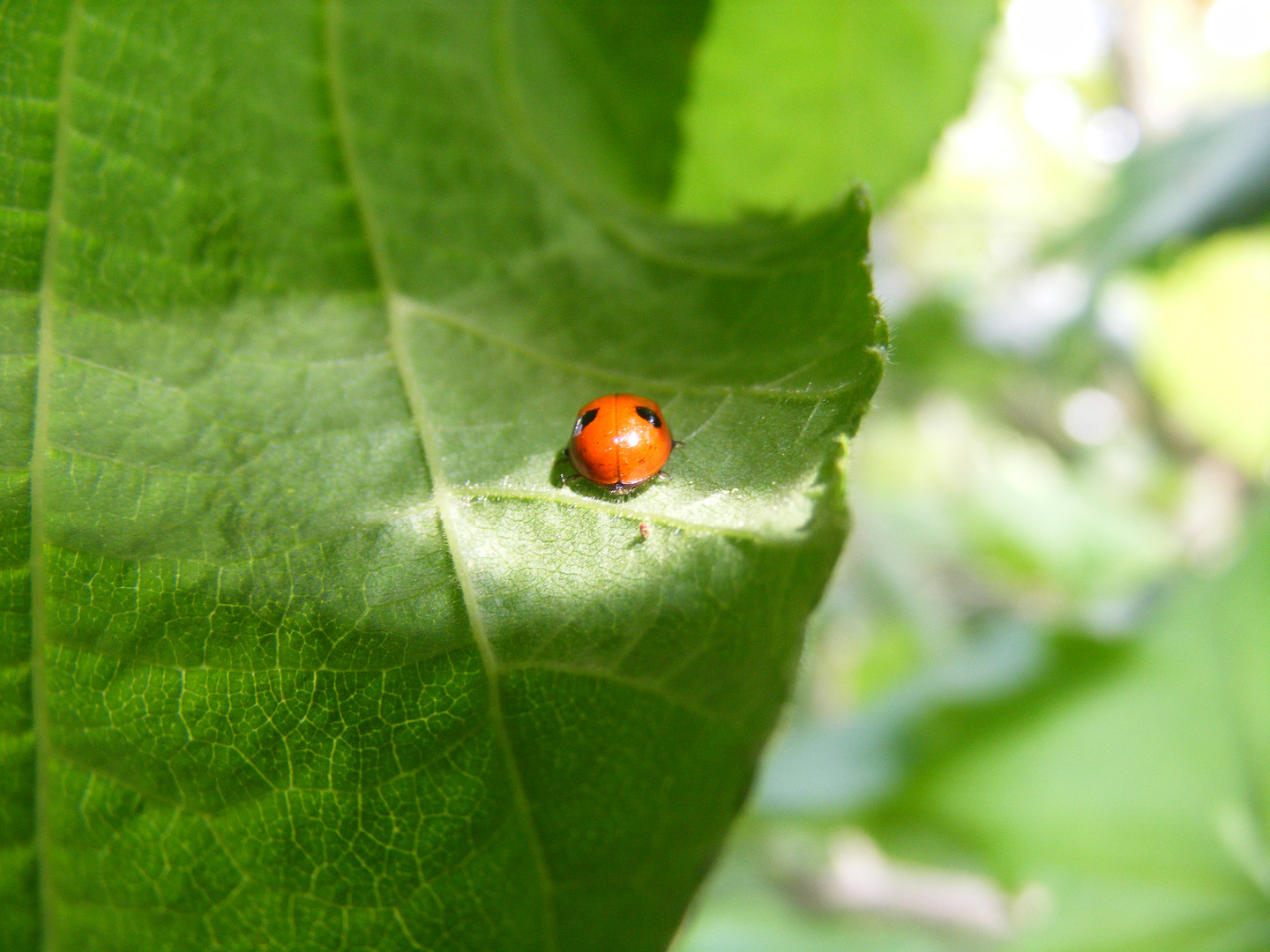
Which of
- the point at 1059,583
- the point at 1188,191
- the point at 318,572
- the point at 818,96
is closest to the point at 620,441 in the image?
the point at 318,572

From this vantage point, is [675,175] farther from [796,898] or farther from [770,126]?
[796,898]

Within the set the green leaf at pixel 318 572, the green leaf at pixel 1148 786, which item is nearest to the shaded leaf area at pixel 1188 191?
the green leaf at pixel 1148 786

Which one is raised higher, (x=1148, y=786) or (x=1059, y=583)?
(x=1059, y=583)

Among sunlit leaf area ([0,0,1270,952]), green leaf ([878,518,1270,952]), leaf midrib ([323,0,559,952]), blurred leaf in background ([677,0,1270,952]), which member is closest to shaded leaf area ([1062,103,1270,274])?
blurred leaf in background ([677,0,1270,952])

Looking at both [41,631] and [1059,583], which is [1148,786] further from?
[1059,583]

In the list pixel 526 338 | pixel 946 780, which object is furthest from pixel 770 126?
pixel 946 780

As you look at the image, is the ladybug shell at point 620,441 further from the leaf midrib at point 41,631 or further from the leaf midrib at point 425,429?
the leaf midrib at point 41,631

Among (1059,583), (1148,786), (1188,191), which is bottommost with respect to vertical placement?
(1148,786)

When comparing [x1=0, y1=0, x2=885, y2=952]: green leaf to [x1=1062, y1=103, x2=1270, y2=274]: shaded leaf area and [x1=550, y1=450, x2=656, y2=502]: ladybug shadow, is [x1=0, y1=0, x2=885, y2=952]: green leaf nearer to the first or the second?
[x1=550, y1=450, x2=656, y2=502]: ladybug shadow
